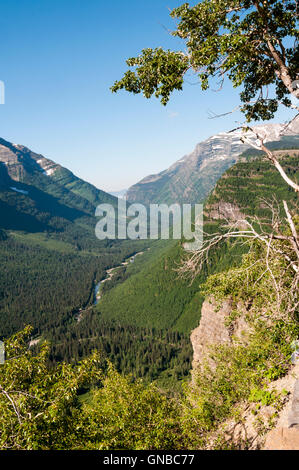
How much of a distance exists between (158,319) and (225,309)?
16328cm

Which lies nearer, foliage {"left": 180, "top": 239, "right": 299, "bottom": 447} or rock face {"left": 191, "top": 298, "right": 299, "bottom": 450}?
rock face {"left": 191, "top": 298, "right": 299, "bottom": 450}

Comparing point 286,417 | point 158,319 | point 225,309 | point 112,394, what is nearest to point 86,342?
point 158,319

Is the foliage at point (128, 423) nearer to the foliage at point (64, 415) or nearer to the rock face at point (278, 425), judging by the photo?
the foliage at point (64, 415)

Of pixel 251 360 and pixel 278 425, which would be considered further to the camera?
pixel 251 360

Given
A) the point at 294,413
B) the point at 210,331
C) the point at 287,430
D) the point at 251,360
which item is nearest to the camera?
the point at 287,430

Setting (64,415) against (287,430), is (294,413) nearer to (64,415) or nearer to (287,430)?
(287,430)

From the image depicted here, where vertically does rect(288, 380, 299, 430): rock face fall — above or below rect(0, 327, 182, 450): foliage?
above

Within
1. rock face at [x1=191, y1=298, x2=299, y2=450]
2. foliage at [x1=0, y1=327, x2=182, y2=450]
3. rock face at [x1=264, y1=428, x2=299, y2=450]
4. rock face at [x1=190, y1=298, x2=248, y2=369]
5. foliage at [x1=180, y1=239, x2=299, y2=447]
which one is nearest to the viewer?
rock face at [x1=264, y1=428, x2=299, y2=450]

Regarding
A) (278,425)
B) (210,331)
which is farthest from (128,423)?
(210,331)

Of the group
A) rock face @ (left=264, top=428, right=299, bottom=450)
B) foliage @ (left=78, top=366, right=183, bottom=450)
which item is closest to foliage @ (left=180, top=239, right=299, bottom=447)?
rock face @ (left=264, top=428, right=299, bottom=450)

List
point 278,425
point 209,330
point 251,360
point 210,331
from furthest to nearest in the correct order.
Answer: point 209,330 < point 210,331 < point 251,360 < point 278,425

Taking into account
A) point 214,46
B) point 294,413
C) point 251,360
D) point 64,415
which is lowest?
point 64,415

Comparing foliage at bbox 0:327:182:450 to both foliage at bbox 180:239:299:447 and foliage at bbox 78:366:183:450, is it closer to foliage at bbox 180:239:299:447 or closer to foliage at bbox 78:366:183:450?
foliage at bbox 78:366:183:450

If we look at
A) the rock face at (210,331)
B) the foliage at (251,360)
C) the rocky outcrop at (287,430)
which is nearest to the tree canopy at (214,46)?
the foliage at (251,360)
